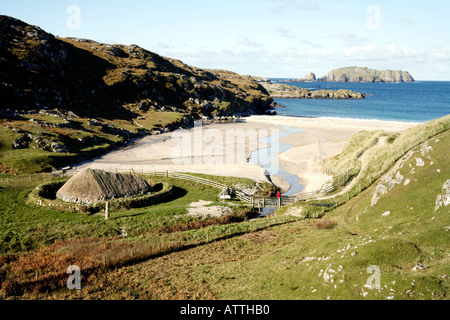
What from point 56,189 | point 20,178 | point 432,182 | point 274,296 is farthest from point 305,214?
point 20,178

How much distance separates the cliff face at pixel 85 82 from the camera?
335 feet

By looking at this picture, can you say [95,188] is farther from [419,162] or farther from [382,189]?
[419,162]

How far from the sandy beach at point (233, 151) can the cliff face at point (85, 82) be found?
2926cm

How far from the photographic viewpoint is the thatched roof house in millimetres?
42562

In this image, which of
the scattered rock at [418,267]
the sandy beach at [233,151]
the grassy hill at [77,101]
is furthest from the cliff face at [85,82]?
the scattered rock at [418,267]

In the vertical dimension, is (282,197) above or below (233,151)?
below

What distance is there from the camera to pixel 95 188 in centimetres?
4312

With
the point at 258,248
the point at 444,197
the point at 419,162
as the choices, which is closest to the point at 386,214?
the point at 444,197

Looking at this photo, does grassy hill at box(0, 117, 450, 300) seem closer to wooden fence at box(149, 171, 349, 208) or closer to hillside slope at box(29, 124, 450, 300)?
hillside slope at box(29, 124, 450, 300)

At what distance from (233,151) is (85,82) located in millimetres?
79867

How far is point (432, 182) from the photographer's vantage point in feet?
94.8

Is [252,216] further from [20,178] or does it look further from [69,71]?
[69,71]

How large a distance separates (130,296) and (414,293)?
16.5 metres

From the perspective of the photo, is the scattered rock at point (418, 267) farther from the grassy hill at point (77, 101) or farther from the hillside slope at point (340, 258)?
the grassy hill at point (77, 101)
